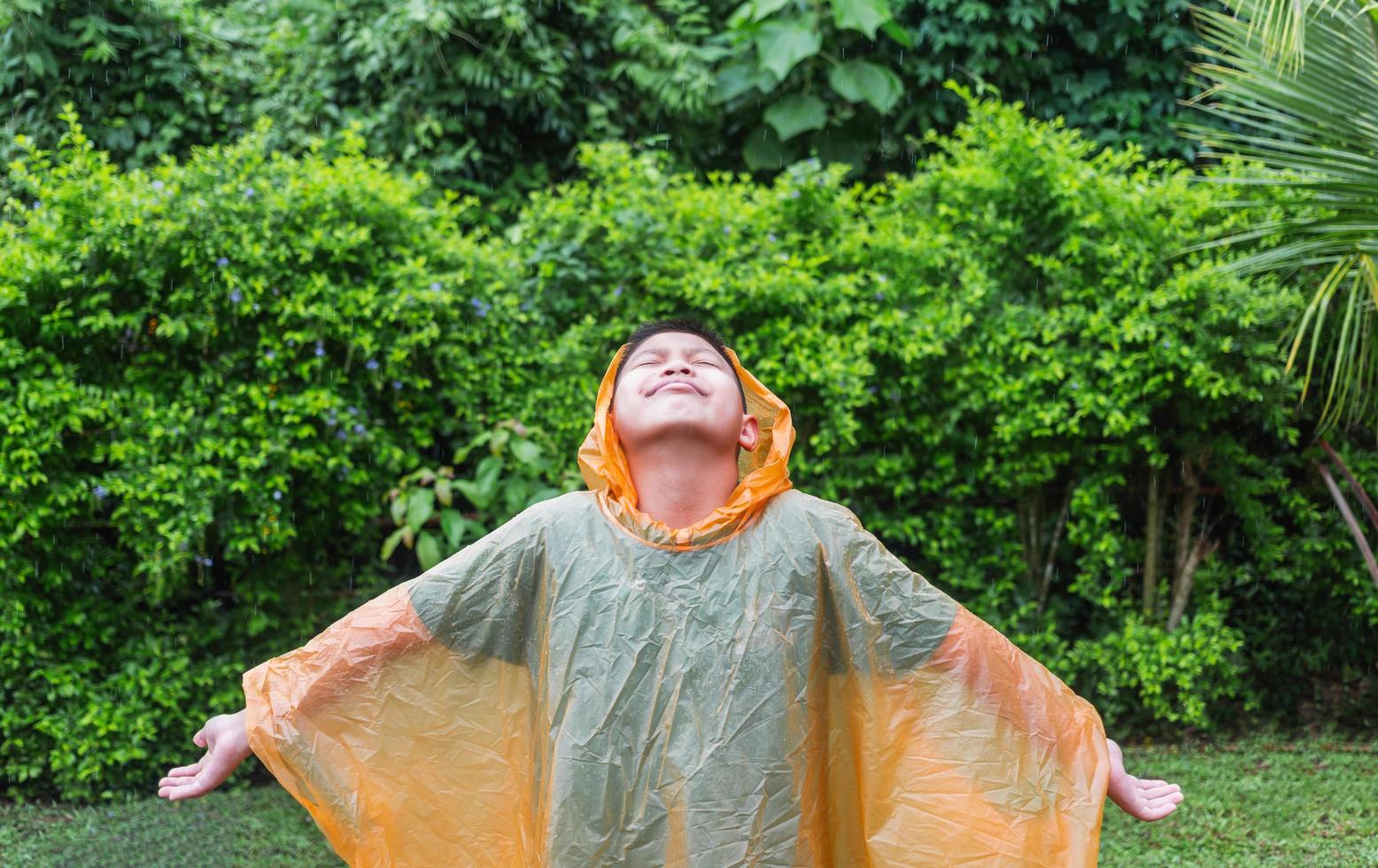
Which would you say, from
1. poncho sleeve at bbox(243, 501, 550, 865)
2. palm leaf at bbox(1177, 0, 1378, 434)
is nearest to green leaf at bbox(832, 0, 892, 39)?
palm leaf at bbox(1177, 0, 1378, 434)

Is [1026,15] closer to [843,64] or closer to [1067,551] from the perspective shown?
[843,64]

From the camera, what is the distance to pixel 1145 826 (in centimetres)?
447

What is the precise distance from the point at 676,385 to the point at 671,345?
0.14 metres

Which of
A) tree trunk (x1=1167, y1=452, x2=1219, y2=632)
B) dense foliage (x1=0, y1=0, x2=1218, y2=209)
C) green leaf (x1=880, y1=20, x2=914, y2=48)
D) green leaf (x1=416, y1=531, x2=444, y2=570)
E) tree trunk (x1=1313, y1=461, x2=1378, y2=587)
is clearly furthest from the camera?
green leaf (x1=880, y1=20, x2=914, y2=48)

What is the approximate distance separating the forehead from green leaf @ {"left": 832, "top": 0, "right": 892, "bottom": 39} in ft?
14.5

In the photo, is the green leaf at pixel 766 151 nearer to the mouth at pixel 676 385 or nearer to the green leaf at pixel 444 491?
the green leaf at pixel 444 491

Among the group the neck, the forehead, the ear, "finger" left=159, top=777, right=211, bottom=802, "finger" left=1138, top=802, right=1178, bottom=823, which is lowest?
"finger" left=159, top=777, right=211, bottom=802

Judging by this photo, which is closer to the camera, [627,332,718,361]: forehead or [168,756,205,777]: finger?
[168,756,205,777]: finger

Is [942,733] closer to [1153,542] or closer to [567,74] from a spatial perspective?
[1153,542]

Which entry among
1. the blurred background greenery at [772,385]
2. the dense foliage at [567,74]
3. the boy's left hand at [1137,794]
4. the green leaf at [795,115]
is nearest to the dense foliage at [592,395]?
the blurred background greenery at [772,385]

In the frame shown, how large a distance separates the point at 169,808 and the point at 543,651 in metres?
2.85

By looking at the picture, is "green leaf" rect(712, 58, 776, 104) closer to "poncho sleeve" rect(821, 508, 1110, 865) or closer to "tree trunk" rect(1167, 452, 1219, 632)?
"tree trunk" rect(1167, 452, 1219, 632)

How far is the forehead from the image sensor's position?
256cm

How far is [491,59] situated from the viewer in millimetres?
6484
